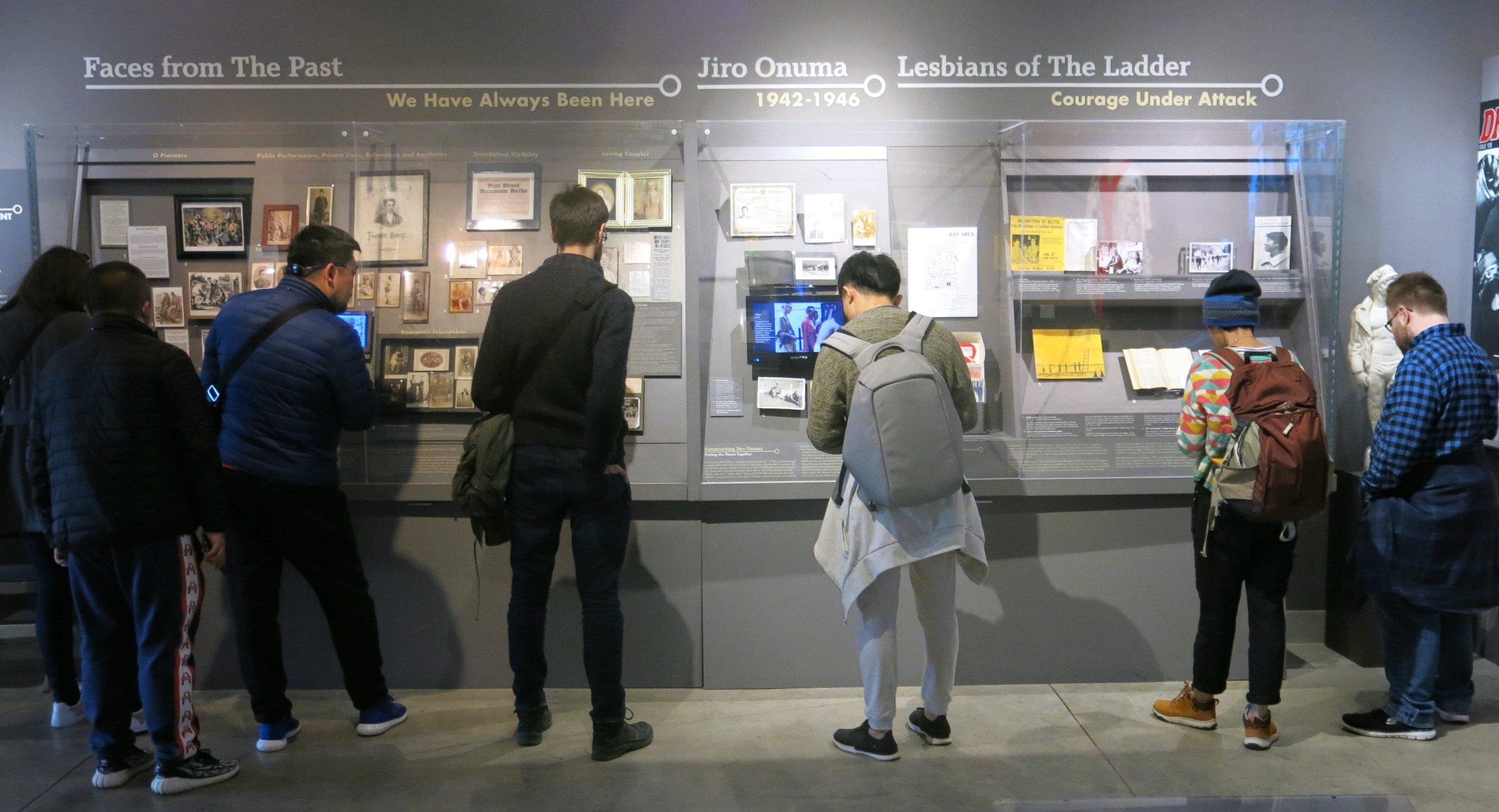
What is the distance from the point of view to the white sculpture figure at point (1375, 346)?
14.1ft

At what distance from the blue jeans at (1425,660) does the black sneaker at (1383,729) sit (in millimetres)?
20

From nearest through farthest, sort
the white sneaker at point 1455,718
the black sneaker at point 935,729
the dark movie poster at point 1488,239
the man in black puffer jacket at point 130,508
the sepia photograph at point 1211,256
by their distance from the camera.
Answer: the man in black puffer jacket at point 130,508, the black sneaker at point 935,729, the white sneaker at point 1455,718, the sepia photograph at point 1211,256, the dark movie poster at point 1488,239

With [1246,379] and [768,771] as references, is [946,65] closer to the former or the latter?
[1246,379]

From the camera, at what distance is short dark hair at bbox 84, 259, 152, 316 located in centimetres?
300

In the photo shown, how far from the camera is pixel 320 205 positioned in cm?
410

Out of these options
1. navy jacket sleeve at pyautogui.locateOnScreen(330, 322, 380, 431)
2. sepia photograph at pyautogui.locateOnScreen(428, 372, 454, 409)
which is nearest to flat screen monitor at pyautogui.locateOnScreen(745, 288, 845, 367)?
sepia photograph at pyautogui.locateOnScreen(428, 372, 454, 409)

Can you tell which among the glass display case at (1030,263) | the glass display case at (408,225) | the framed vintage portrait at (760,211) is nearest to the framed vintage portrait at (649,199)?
the glass display case at (408,225)

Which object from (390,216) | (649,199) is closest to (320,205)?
(390,216)

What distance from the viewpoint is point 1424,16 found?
4617 mm

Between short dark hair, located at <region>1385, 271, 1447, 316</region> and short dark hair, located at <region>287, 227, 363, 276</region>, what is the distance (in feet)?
11.9

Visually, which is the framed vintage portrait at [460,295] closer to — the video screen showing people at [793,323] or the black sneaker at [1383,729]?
the video screen showing people at [793,323]

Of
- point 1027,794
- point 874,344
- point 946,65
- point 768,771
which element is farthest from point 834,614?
point 946,65

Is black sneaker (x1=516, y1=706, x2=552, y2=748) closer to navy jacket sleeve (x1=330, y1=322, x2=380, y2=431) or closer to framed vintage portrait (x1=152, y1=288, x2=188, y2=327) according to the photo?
navy jacket sleeve (x1=330, y1=322, x2=380, y2=431)

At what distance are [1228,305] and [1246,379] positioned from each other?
0.27 metres
